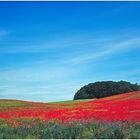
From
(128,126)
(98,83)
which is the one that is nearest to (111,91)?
(98,83)

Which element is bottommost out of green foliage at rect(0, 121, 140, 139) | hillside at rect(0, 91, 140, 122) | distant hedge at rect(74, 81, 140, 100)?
green foliage at rect(0, 121, 140, 139)

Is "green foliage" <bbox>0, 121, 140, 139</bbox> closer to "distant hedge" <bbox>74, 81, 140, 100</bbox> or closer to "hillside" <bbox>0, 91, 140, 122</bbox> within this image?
"hillside" <bbox>0, 91, 140, 122</bbox>

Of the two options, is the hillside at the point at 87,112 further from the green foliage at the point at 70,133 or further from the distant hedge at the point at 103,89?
the distant hedge at the point at 103,89

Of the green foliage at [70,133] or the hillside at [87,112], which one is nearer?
the green foliage at [70,133]

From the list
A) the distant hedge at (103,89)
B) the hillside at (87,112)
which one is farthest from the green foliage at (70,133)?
the distant hedge at (103,89)

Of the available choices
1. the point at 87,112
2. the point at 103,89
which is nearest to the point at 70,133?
the point at 87,112

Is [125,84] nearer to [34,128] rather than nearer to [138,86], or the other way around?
[138,86]

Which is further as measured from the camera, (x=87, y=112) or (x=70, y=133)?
(x=87, y=112)

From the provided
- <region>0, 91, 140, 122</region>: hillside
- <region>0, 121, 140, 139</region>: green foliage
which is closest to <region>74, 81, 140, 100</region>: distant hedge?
<region>0, 91, 140, 122</region>: hillside

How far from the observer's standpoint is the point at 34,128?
1577cm

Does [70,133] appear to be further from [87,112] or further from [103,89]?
[103,89]

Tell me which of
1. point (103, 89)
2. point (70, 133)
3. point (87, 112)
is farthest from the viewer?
point (103, 89)

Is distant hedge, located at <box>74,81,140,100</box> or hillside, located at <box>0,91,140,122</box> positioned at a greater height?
distant hedge, located at <box>74,81,140,100</box>

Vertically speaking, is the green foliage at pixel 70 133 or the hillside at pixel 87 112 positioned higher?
the hillside at pixel 87 112
